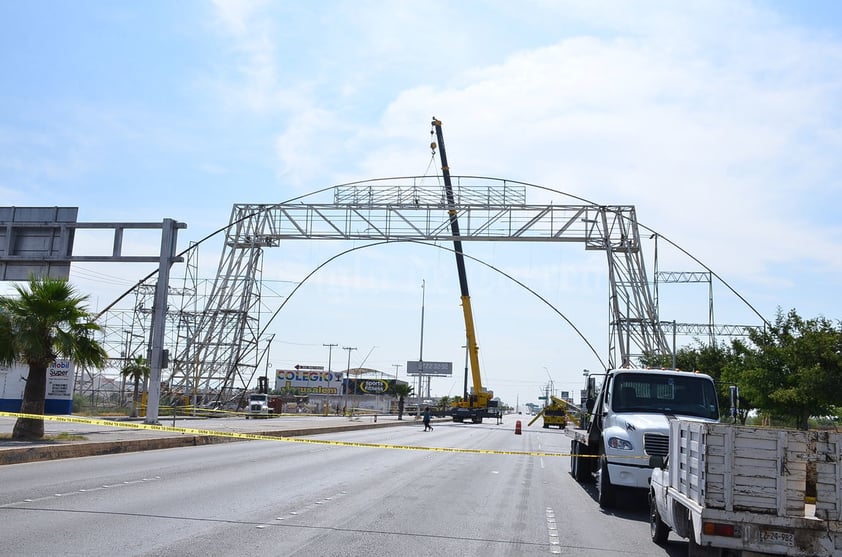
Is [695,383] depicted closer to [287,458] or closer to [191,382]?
[287,458]

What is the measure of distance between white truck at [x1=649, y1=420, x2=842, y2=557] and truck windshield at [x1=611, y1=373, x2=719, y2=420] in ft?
24.8

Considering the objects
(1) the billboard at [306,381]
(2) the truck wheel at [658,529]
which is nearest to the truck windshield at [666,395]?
(2) the truck wheel at [658,529]

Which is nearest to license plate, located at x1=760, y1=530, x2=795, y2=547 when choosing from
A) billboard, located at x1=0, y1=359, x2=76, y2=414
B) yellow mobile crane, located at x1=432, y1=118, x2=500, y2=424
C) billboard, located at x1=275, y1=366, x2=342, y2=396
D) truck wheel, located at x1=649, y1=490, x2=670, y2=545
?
truck wheel, located at x1=649, y1=490, x2=670, y2=545

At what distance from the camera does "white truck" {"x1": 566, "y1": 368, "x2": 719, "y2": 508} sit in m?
13.6

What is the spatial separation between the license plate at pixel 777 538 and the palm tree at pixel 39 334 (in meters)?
17.8

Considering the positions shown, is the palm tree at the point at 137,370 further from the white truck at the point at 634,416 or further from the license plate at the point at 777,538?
the license plate at the point at 777,538

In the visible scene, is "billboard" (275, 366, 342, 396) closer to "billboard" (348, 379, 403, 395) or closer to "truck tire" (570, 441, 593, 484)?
"billboard" (348, 379, 403, 395)

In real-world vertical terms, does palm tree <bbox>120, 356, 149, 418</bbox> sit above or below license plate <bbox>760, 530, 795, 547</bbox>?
above

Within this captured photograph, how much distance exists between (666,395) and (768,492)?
8074mm

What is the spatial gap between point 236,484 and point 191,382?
3670cm

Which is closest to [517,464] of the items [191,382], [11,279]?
[11,279]

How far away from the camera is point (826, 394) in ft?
83.6

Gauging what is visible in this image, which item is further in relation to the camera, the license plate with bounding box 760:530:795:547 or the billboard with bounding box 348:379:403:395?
the billboard with bounding box 348:379:403:395

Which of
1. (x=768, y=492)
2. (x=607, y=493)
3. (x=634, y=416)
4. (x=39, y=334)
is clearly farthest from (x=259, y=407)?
(x=768, y=492)
